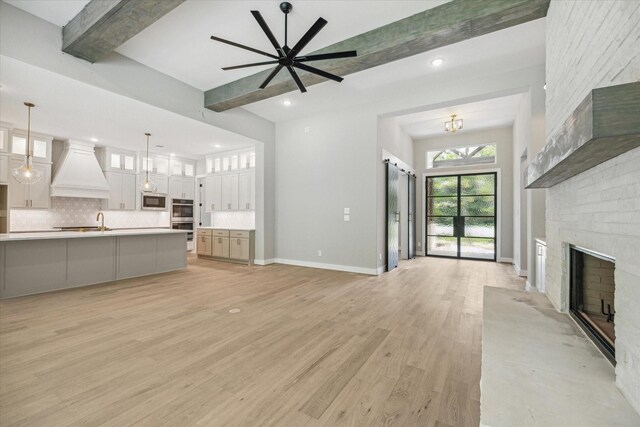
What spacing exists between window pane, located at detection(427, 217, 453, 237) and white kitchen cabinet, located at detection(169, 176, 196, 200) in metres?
7.70

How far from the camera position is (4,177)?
5.62m

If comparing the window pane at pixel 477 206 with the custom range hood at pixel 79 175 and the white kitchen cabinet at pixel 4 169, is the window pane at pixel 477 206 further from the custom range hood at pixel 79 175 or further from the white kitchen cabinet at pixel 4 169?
the white kitchen cabinet at pixel 4 169

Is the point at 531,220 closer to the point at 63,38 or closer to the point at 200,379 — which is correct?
the point at 200,379

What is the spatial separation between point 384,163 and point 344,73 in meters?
2.37

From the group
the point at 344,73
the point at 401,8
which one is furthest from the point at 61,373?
the point at 401,8

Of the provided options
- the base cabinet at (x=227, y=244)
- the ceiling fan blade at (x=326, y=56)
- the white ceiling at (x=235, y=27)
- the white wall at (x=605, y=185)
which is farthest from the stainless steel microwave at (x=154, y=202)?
the white wall at (x=605, y=185)

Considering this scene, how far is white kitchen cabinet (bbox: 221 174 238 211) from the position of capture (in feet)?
25.7

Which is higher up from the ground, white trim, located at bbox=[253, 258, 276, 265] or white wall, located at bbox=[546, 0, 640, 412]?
white wall, located at bbox=[546, 0, 640, 412]

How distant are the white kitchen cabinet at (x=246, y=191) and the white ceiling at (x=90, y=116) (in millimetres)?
856

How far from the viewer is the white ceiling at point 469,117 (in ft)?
18.8

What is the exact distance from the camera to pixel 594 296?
1836mm

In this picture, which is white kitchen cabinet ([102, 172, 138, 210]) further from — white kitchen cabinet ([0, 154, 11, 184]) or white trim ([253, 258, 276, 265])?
white trim ([253, 258, 276, 265])

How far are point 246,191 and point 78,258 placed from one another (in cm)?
384

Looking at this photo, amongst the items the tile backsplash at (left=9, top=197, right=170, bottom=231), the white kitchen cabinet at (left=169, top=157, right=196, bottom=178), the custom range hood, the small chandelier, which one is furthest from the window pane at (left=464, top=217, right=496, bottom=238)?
the custom range hood
